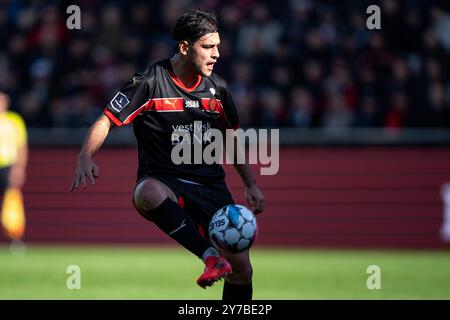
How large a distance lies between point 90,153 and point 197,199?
3.15 feet

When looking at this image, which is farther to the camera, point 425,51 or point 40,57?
point 40,57

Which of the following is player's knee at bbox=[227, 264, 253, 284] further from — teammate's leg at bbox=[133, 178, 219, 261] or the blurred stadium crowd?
the blurred stadium crowd

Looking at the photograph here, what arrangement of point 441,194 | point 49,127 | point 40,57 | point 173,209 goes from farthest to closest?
1. point 40,57
2. point 49,127
3. point 441,194
4. point 173,209

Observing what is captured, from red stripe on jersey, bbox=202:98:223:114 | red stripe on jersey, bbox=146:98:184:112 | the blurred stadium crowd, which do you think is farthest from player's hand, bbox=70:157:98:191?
the blurred stadium crowd

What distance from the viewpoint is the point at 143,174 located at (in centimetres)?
752

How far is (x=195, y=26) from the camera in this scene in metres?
7.43

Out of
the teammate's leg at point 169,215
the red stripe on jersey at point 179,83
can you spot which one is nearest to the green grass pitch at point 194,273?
the teammate's leg at point 169,215

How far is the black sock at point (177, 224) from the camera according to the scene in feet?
23.2

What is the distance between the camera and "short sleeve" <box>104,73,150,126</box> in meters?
7.23

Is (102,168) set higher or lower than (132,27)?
lower
